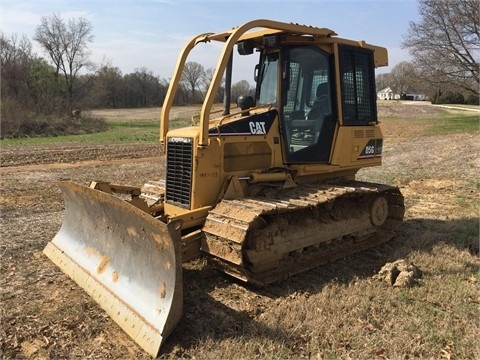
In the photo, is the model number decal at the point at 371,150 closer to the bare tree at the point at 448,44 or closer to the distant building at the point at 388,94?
the bare tree at the point at 448,44

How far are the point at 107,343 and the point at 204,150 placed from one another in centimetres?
247

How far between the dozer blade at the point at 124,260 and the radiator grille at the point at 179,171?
962 mm

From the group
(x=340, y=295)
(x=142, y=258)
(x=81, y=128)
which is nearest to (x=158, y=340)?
(x=142, y=258)

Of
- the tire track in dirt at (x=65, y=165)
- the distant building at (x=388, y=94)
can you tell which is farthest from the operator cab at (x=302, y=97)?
the distant building at (x=388, y=94)

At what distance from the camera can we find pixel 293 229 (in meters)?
5.77

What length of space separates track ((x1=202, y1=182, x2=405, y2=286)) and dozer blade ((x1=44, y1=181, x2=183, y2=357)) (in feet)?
2.91

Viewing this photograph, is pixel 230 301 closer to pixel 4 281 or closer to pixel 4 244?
pixel 4 281

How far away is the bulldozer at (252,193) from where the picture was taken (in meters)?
4.80

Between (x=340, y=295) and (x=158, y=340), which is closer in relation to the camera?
(x=158, y=340)

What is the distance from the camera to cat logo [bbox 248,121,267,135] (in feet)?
20.1

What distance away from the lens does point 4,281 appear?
545 centimetres

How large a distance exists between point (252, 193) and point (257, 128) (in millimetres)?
865

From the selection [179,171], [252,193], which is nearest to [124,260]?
[179,171]

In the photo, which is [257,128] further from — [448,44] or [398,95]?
[398,95]
